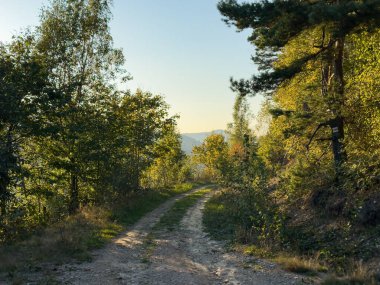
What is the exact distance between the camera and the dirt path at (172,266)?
373 inches

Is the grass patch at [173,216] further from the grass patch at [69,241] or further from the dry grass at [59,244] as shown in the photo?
the dry grass at [59,244]

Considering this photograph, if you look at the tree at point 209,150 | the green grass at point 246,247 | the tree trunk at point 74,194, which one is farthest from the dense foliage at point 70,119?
the tree at point 209,150

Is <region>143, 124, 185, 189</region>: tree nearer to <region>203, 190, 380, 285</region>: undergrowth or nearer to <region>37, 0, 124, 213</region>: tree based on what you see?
Answer: <region>37, 0, 124, 213</region>: tree

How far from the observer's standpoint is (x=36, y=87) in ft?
55.3

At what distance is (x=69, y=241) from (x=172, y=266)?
14.3 ft

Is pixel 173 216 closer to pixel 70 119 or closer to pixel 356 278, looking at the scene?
pixel 70 119

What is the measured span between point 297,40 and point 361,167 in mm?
6192

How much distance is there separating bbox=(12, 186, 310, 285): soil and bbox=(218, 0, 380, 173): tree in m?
6.91

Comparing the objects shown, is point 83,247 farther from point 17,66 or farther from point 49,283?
point 17,66

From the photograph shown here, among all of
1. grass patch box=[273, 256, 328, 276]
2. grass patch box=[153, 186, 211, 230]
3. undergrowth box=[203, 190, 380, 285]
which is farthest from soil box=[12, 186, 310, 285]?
grass patch box=[153, 186, 211, 230]

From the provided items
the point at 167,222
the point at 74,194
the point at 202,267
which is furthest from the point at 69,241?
the point at 74,194

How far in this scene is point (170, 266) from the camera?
10.8 m

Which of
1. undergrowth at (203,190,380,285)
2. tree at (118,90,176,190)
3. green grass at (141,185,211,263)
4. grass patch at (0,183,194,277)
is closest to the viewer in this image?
undergrowth at (203,190,380,285)

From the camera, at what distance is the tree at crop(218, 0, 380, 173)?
1213cm
